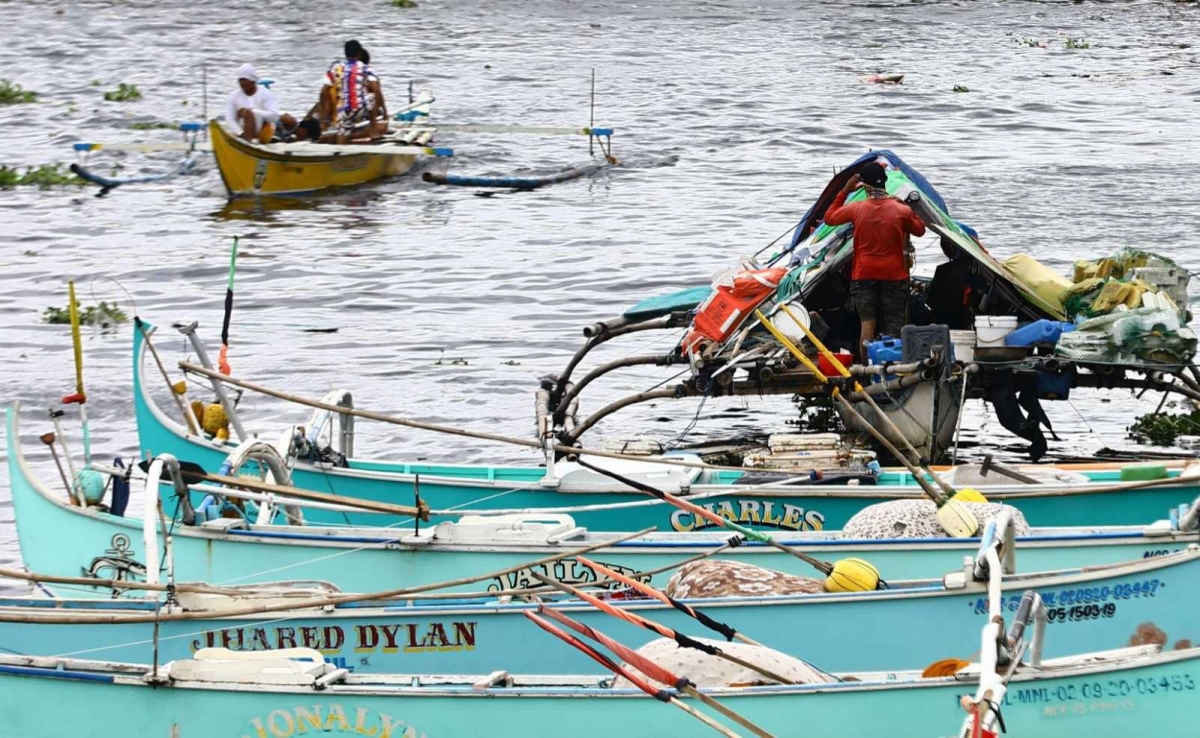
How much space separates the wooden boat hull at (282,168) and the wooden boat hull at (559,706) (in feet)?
66.0

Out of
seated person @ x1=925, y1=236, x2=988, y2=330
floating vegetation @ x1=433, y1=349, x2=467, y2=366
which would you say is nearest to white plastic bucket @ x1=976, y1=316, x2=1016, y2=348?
seated person @ x1=925, y1=236, x2=988, y2=330

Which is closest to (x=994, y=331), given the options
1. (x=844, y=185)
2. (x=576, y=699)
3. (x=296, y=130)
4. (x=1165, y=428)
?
(x=844, y=185)

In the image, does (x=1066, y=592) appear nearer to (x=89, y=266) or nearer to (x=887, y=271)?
(x=887, y=271)

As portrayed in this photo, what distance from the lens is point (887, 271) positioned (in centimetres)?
1388

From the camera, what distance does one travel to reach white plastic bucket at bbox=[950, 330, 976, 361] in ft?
44.7

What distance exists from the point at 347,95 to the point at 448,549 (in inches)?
734

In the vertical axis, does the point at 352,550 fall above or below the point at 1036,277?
below

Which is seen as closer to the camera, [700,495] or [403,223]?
[700,495]

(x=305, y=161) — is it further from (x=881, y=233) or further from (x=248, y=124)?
(x=881, y=233)

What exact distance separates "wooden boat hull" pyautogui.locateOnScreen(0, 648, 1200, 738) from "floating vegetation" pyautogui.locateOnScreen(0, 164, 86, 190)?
954 inches

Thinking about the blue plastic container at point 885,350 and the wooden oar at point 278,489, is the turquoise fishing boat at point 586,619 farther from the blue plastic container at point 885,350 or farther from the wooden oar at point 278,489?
the blue plastic container at point 885,350

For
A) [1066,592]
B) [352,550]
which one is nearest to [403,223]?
[352,550]

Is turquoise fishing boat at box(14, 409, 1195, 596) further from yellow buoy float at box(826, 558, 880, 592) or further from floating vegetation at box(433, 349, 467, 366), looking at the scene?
floating vegetation at box(433, 349, 467, 366)

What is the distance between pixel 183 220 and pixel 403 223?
3648 mm
